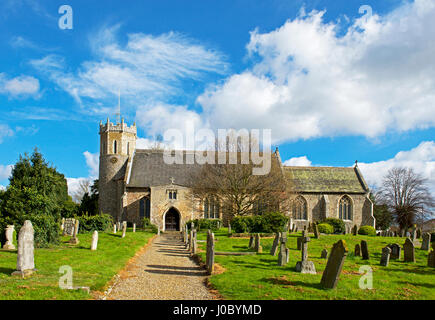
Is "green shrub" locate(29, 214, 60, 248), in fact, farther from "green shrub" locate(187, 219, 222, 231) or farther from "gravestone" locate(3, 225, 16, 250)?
"green shrub" locate(187, 219, 222, 231)

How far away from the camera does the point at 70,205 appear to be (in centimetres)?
4338

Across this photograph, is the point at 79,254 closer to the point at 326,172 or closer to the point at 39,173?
the point at 39,173

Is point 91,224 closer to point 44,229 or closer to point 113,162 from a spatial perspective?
point 44,229

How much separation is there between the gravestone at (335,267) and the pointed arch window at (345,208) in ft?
106

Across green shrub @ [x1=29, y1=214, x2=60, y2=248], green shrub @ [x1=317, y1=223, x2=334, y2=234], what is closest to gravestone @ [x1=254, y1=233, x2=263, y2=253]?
green shrub @ [x1=29, y1=214, x2=60, y2=248]

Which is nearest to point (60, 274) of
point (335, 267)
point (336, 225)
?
point (335, 267)

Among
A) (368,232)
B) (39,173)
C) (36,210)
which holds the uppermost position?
(39,173)

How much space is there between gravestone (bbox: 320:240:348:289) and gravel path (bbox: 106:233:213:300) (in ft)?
10.4

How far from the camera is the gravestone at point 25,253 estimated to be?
10234mm

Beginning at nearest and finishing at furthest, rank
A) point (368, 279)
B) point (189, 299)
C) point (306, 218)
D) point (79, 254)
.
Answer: point (189, 299)
point (368, 279)
point (79, 254)
point (306, 218)

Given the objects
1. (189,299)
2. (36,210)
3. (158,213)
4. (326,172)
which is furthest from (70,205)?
(189,299)

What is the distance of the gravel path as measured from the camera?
9.34 m

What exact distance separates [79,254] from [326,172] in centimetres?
3388

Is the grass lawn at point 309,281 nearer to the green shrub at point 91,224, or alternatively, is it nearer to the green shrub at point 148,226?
the green shrub at point 91,224
